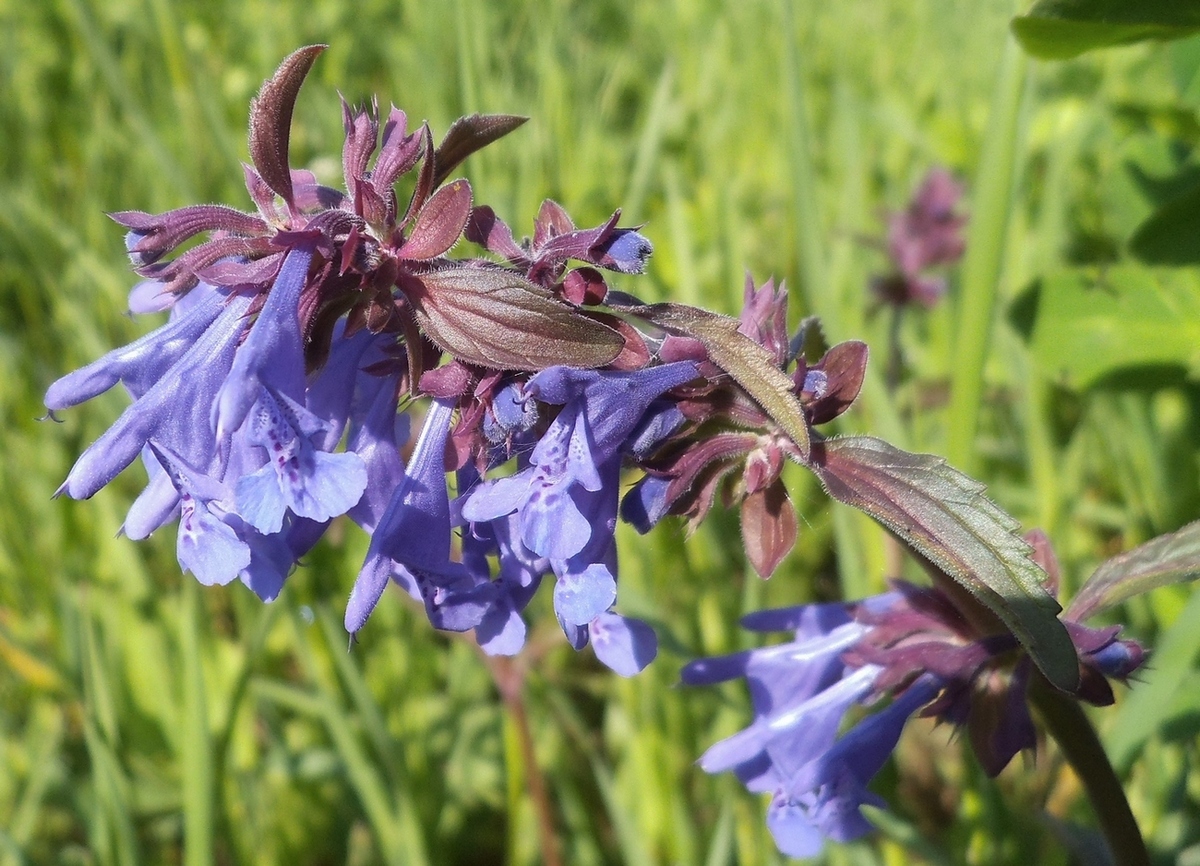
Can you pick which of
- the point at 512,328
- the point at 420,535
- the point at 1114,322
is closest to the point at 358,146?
the point at 512,328

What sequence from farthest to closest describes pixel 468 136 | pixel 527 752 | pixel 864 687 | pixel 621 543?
pixel 621 543 < pixel 527 752 < pixel 864 687 < pixel 468 136

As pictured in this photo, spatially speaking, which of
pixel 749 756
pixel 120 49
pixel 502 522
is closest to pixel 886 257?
pixel 749 756

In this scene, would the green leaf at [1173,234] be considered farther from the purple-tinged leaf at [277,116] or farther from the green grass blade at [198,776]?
the green grass blade at [198,776]

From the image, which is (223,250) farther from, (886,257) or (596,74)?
(596,74)

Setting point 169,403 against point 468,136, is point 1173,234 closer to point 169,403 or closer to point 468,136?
point 468,136

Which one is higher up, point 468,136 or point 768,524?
point 468,136

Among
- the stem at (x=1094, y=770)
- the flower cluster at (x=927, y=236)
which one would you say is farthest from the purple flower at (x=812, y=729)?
the flower cluster at (x=927, y=236)
